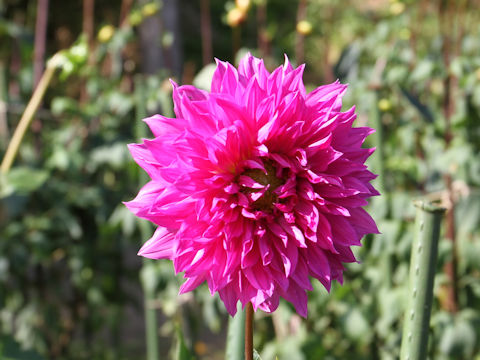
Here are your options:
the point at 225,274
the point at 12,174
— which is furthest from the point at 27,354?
the point at 225,274

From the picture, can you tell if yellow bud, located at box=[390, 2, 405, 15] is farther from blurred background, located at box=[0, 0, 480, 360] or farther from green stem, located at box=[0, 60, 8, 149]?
green stem, located at box=[0, 60, 8, 149]

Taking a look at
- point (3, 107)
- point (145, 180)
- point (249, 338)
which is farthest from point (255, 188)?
point (3, 107)

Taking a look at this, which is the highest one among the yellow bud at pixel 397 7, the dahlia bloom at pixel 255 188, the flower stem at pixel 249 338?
the yellow bud at pixel 397 7

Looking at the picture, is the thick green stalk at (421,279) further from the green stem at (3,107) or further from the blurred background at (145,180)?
the green stem at (3,107)

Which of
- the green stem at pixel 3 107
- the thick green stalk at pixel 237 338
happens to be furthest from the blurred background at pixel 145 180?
the thick green stalk at pixel 237 338

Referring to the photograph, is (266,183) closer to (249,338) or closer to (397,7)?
(249,338)

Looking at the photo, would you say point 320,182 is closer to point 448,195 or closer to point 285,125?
point 285,125
